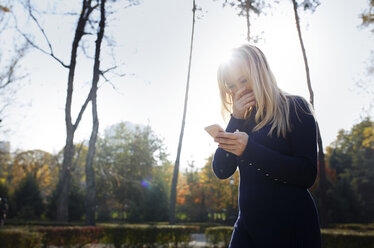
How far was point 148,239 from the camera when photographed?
1242cm

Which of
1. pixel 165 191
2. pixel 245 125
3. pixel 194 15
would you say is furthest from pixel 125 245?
pixel 165 191

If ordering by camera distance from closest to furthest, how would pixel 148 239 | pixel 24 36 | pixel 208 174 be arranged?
pixel 148 239 < pixel 24 36 < pixel 208 174

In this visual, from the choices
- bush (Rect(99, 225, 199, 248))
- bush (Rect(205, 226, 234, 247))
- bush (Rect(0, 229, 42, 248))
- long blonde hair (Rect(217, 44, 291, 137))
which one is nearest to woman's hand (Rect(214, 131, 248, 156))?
long blonde hair (Rect(217, 44, 291, 137))

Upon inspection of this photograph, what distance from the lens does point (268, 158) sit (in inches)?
46.1

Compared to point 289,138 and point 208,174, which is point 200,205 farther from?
point 289,138

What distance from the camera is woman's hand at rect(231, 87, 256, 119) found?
4.54ft

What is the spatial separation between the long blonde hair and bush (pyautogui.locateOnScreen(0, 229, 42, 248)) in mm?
8380

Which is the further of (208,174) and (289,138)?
(208,174)

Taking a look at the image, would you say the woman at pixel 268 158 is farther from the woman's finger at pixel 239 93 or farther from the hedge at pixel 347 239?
the hedge at pixel 347 239

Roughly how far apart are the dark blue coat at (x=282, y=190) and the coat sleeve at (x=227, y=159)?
13cm

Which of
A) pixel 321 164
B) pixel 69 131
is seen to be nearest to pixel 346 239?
pixel 321 164

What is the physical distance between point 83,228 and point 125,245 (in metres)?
1.81

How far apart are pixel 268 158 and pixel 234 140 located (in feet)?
0.46

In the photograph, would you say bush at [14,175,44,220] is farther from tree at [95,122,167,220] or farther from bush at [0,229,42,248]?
bush at [0,229,42,248]
